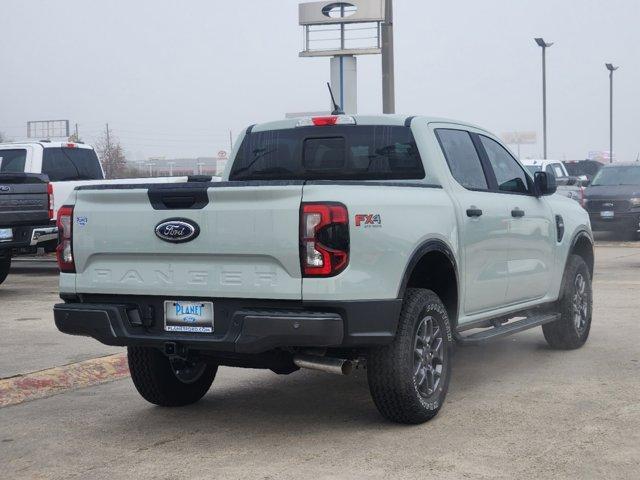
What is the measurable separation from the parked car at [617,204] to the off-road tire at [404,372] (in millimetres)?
18195

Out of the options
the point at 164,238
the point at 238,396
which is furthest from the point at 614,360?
the point at 164,238

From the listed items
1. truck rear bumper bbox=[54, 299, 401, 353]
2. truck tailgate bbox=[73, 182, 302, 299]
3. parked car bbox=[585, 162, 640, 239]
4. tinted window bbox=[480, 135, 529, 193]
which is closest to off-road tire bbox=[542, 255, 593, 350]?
tinted window bbox=[480, 135, 529, 193]

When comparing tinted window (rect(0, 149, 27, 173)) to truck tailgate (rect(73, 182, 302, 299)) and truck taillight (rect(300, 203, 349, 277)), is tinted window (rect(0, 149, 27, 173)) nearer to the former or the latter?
truck tailgate (rect(73, 182, 302, 299))

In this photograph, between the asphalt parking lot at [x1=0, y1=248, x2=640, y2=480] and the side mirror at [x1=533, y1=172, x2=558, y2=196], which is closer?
the asphalt parking lot at [x1=0, y1=248, x2=640, y2=480]

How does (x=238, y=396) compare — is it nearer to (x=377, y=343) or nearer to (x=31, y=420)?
(x=31, y=420)

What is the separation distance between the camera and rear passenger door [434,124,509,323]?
686 cm

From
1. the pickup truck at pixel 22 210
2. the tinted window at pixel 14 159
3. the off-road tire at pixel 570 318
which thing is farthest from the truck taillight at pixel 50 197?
the off-road tire at pixel 570 318

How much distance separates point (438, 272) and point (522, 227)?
4.64 ft

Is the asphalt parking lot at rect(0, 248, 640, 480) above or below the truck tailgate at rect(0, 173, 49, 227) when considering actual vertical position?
below

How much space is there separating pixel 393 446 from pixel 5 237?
9764mm

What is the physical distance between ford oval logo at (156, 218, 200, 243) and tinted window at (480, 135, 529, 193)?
2.81 m

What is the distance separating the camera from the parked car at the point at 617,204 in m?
23.3

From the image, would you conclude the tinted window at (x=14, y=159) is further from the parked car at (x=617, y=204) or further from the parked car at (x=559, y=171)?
the parked car at (x=617, y=204)

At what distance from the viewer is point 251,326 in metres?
5.58
